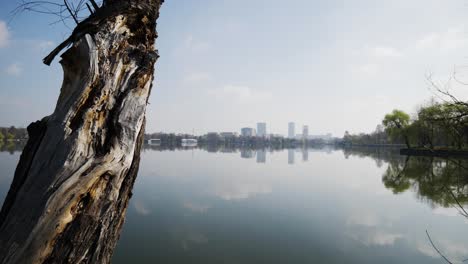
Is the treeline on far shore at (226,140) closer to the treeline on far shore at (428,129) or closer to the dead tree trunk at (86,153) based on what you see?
the treeline on far shore at (428,129)

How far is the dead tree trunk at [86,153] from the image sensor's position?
0.98m

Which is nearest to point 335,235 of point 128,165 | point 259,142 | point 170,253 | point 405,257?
point 405,257

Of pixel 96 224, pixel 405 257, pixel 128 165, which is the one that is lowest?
pixel 405 257

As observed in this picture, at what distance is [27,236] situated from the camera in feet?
3.09

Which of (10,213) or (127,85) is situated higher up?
(127,85)

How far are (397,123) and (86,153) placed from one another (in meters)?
54.0

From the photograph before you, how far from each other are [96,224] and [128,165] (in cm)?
31

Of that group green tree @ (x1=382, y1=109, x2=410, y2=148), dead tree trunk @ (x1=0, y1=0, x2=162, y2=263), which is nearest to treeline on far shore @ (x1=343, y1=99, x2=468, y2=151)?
green tree @ (x1=382, y1=109, x2=410, y2=148)

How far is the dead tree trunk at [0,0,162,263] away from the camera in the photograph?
3.23 ft

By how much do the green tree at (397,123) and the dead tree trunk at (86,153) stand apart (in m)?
50.1

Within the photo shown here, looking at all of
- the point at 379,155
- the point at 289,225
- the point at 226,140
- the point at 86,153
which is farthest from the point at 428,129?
the point at 226,140

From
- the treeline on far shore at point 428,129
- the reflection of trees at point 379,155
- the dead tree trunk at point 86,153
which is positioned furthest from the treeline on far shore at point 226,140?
the dead tree trunk at point 86,153

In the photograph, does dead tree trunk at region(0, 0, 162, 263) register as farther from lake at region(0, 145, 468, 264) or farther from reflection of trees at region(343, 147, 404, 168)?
reflection of trees at region(343, 147, 404, 168)

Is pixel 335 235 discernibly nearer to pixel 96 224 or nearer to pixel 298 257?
pixel 298 257
